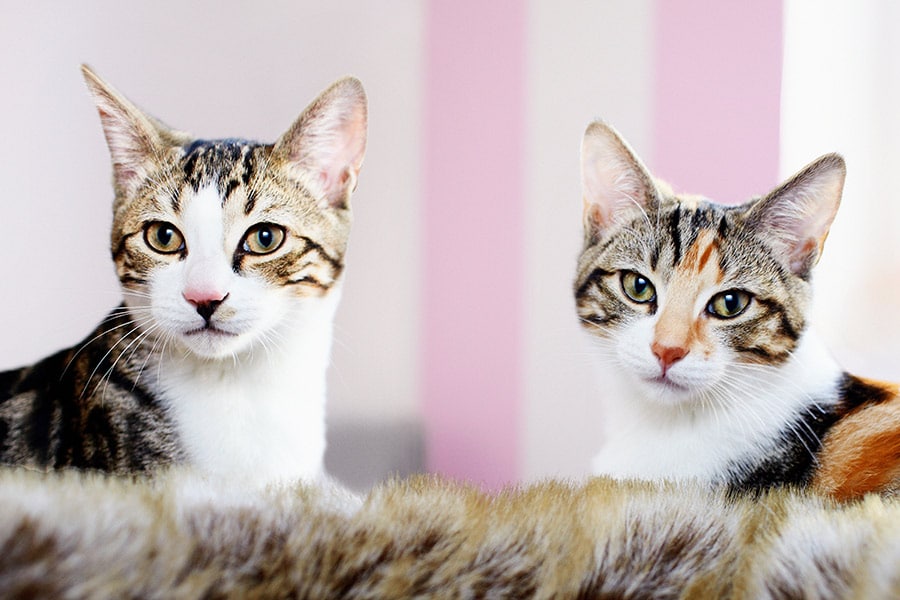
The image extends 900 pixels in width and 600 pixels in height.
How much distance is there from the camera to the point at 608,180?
3.09 feet

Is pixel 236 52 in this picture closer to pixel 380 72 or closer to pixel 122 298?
pixel 380 72

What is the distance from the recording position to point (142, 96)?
985 millimetres

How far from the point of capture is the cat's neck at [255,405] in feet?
2.83

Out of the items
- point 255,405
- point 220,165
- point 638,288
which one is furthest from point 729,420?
point 220,165

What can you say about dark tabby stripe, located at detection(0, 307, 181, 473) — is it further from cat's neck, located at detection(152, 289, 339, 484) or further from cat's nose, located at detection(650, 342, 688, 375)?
cat's nose, located at detection(650, 342, 688, 375)

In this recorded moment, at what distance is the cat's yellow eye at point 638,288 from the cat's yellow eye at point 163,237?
0.53 m

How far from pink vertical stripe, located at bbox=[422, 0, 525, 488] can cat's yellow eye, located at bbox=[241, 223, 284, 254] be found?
0.24 meters

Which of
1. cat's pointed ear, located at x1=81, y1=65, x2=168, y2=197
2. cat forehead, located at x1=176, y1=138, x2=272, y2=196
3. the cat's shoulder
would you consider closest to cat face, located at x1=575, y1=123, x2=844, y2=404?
the cat's shoulder

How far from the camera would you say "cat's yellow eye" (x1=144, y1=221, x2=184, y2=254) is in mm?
849

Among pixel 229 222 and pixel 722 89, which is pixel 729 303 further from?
pixel 229 222

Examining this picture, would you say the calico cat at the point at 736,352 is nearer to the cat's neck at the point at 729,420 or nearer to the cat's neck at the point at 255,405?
the cat's neck at the point at 729,420

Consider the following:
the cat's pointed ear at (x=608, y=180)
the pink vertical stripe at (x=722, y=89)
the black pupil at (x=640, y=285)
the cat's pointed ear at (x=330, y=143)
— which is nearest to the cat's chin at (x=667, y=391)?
the black pupil at (x=640, y=285)

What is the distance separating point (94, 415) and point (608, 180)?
68cm

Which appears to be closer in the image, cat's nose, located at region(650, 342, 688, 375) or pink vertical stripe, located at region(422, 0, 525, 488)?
cat's nose, located at region(650, 342, 688, 375)
